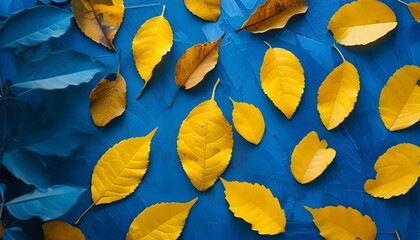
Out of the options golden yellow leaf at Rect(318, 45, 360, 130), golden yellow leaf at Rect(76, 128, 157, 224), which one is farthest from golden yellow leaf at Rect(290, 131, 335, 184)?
golden yellow leaf at Rect(76, 128, 157, 224)

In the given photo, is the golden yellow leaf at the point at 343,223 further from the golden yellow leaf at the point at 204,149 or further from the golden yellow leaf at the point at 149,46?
the golden yellow leaf at the point at 149,46

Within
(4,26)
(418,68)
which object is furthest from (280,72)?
(4,26)

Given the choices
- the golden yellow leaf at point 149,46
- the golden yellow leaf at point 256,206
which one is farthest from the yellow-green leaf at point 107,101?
the golden yellow leaf at point 256,206

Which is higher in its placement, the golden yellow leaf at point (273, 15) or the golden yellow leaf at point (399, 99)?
the golden yellow leaf at point (273, 15)

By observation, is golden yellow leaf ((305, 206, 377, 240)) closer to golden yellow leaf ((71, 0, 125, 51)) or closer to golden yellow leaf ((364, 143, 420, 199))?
golden yellow leaf ((364, 143, 420, 199))

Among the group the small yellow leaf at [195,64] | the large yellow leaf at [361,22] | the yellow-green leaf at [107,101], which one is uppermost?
the large yellow leaf at [361,22]

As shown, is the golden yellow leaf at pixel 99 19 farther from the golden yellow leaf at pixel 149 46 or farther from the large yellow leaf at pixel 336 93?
the large yellow leaf at pixel 336 93
